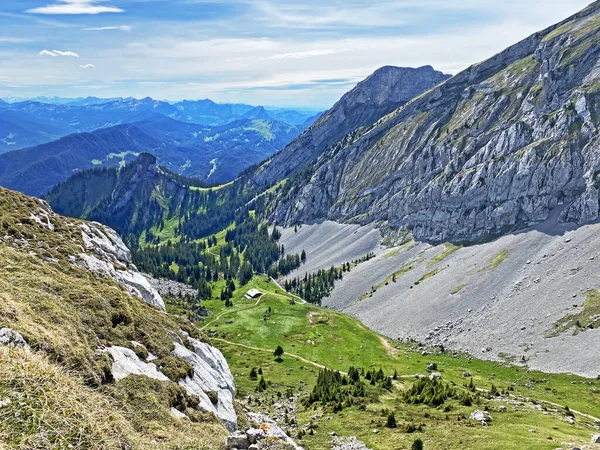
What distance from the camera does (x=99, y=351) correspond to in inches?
1120

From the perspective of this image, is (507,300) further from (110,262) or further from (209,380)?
(110,262)

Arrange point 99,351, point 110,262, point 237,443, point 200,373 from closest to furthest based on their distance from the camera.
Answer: point 237,443 < point 99,351 < point 200,373 < point 110,262

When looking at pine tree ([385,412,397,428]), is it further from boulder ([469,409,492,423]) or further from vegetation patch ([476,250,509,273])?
vegetation patch ([476,250,509,273])

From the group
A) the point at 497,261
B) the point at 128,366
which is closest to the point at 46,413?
the point at 128,366

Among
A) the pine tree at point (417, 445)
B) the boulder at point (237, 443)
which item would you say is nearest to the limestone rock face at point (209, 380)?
the boulder at point (237, 443)

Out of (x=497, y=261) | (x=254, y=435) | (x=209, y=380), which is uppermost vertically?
(x=254, y=435)

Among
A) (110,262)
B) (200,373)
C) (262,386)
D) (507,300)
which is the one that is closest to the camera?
(200,373)

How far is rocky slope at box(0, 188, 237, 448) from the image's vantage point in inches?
734

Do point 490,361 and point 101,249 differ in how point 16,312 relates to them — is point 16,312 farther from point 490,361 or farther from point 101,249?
point 490,361

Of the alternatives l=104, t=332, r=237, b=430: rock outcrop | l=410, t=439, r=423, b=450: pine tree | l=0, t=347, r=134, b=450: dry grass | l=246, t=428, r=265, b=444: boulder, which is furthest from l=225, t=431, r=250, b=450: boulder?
l=410, t=439, r=423, b=450: pine tree

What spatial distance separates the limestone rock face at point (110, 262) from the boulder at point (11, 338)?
3127 cm

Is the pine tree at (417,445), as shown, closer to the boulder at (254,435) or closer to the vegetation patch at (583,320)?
the boulder at (254,435)

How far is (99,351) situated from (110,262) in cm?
3672

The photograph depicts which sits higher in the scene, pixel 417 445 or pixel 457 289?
pixel 417 445
